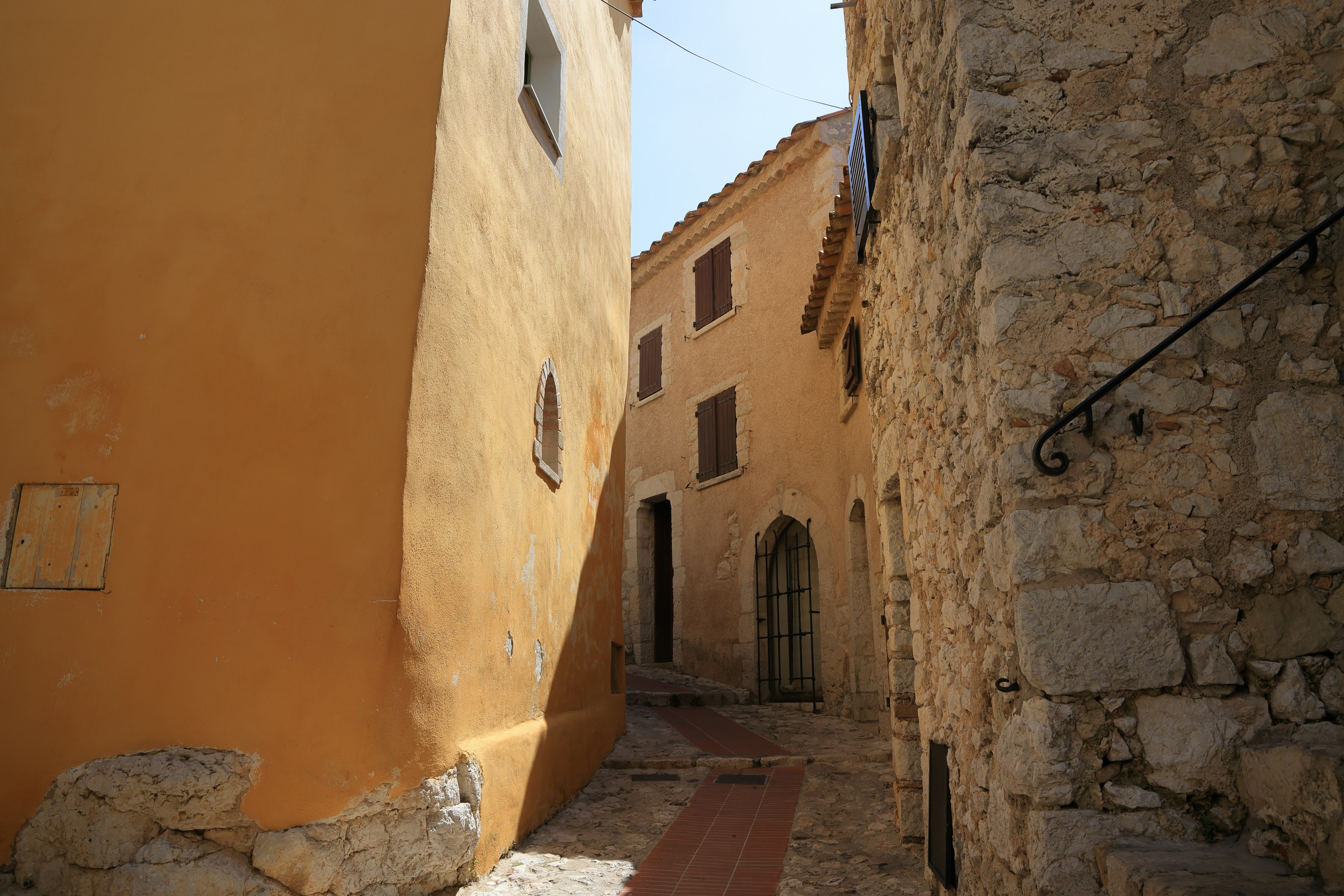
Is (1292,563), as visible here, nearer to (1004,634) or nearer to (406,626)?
(1004,634)

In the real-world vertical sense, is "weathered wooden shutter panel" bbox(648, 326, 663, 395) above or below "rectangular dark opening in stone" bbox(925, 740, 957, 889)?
above

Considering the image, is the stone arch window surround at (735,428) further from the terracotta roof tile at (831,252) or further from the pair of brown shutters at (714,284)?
the terracotta roof tile at (831,252)

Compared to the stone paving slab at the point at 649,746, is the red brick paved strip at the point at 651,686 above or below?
above

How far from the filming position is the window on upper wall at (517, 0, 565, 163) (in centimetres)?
609

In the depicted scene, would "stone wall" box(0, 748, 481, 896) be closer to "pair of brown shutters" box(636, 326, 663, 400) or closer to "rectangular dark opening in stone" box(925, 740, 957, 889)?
"rectangular dark opening in stone" box(925, 740, 957, 889)

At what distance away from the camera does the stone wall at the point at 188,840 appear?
3.51 metres

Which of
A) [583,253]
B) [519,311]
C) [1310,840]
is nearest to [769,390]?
[583,253]

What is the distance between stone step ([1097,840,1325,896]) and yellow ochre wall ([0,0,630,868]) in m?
2.65

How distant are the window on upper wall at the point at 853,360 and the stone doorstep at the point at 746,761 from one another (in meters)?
3.33

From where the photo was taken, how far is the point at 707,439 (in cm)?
1283

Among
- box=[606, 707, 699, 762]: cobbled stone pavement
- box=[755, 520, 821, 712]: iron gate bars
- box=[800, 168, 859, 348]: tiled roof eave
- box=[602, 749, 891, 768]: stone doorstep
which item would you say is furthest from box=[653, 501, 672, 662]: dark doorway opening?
box=[602, 749, 891, 768]: stone doorstep

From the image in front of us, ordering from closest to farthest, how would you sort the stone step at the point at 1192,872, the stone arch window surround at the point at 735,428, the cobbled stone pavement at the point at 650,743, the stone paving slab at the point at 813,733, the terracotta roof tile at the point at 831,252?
the stone step at the point at 1192,872, the stone paving slab at the point at 813,733, the cobbled stone pavement at the point at 650,743, the terracotta roof tile at the point at 831,252, the stone arch window surround at the point at 735,428

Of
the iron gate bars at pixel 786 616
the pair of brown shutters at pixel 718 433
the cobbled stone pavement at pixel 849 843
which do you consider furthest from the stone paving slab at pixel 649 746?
the pair of brown shutters at pixel 718 433

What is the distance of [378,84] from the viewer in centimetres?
426
